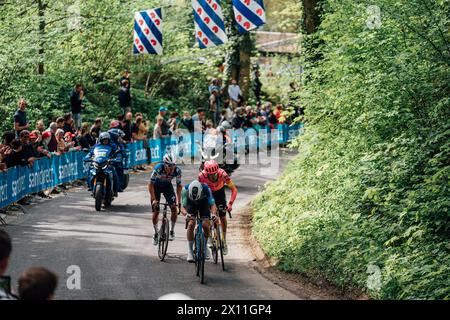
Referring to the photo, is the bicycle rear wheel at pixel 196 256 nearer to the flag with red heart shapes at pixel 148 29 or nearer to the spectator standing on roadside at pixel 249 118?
the flag with red heart shapes at pixel 148 29

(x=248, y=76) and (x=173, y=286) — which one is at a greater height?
(x=248, y=76)

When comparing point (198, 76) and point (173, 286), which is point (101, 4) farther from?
point (173, 286)

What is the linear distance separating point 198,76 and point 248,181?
1609 cm

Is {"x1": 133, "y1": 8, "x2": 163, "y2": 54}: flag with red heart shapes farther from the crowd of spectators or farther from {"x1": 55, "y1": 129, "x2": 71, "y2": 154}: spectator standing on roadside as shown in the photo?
{"x1": 55, "y1": 129, "x2": 71, "y2": 154}: spectator standing on roadside

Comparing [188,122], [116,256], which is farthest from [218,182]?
[188,122]

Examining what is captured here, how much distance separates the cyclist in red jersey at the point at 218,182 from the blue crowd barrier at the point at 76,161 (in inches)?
225

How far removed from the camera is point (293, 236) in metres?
17.1

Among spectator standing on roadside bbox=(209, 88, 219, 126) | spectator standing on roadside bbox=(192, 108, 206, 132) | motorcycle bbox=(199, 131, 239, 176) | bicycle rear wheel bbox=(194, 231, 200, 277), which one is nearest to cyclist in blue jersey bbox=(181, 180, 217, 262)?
bicycle rear wheel bbox=(194, 231, 200, 277)

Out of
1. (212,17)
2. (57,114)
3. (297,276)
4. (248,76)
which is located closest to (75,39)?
(57,114)

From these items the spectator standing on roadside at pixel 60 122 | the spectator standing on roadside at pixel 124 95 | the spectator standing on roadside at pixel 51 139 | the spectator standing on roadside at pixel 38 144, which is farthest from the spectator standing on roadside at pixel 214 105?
the spectator standing on roadside at pixel 38 144

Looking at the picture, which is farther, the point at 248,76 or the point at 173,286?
the point at 248,76

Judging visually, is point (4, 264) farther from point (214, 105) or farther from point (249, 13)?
point (214, 105)

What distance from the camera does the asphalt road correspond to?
14039mm

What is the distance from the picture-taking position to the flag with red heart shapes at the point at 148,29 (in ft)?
102
